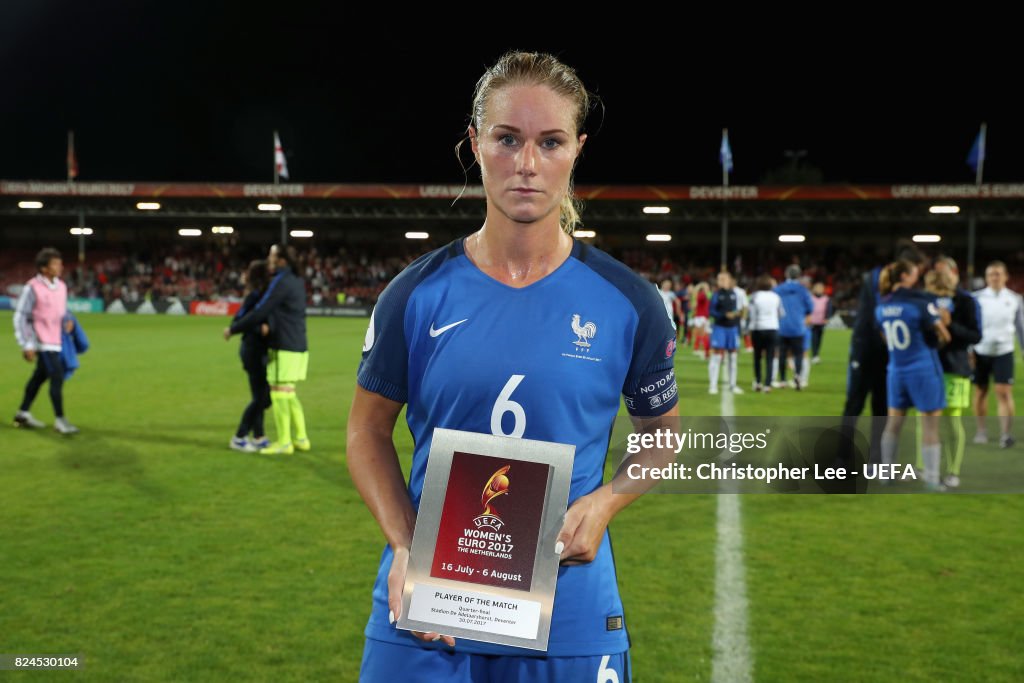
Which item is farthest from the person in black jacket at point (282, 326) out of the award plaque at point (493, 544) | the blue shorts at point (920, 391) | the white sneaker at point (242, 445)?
the award plaque at point (493, 544)

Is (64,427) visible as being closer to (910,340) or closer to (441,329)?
(910,340)

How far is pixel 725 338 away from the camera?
14.5 metres

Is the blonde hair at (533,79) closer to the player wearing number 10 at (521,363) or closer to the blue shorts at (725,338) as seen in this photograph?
the player wearing number 10 at (521,363)

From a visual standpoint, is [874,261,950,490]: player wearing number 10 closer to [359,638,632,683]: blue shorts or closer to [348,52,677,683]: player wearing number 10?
[348,52,677,683]: player wearing number 10

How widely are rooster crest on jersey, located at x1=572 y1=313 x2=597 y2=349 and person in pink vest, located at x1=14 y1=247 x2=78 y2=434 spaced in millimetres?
10081

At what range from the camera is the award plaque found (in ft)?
5.22

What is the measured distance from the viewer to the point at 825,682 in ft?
13.9

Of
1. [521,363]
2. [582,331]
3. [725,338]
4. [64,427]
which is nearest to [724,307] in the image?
[725,338]

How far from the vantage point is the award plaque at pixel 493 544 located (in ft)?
5.22

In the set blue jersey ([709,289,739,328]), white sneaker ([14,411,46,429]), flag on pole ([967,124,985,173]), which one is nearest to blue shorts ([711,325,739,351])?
blue jersey ([709,289,739,328])

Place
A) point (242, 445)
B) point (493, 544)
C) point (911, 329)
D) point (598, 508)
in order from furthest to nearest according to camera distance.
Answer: point (242, 445) < point (911, 329) < point (598, 508) < point (493, 544)

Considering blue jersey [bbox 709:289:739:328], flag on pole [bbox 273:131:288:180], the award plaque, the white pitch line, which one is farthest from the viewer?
flag on pole [bbox 273:131:288:180]
